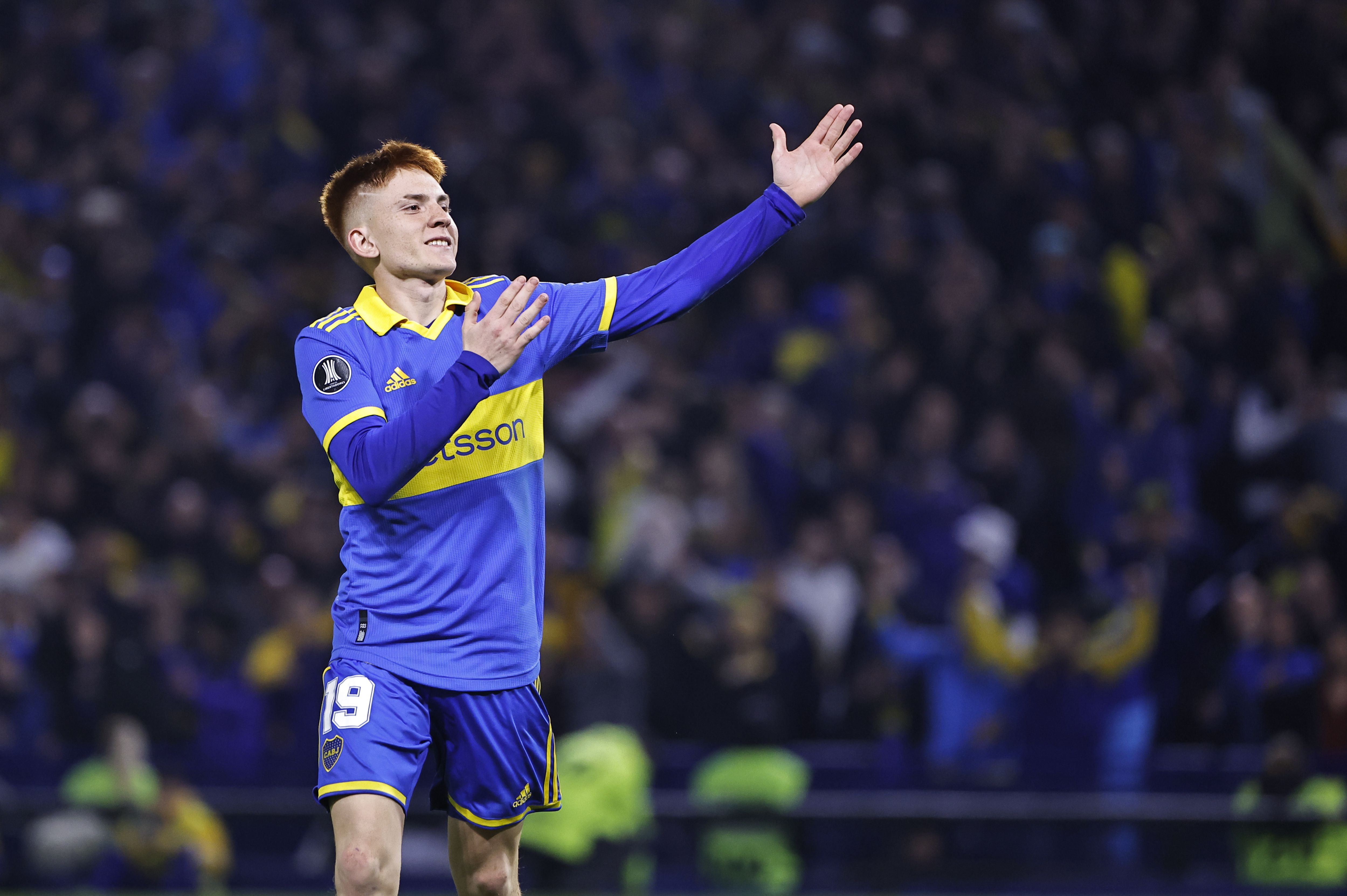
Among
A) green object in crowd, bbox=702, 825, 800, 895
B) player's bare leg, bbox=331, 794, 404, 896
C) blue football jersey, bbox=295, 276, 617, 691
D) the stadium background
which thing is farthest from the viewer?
the stadium background

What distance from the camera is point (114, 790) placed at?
26.8ft

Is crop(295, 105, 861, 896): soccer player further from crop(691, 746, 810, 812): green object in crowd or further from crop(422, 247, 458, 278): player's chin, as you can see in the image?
crop(691, 746, 810, 812): green object in crowd

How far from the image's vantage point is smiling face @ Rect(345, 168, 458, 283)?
404 centimetres

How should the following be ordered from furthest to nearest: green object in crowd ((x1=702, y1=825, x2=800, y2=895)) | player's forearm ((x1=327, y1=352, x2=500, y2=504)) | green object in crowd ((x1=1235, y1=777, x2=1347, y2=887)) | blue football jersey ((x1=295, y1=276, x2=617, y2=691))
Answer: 1. green object in crowd ((x1=702, y1=825, x2=800, y2=895))
2. green object in crowd ((x1=1235, y1=777, x2=1347, y2=887))
3. blue football jersey ((x1=295, y1=276, x2=617, y2=691))
4. player's forearm ((x1=327, y1=352, x2=500, y2=504))

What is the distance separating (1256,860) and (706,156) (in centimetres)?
613

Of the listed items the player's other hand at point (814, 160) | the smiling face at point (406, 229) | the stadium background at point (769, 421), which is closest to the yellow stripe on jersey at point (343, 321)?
the smiling face at point (406, 229)

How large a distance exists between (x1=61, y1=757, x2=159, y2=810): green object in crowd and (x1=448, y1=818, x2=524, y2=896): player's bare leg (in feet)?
15.4

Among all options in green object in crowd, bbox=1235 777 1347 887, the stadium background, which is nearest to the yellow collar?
the stadium background

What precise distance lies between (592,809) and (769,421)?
9.31ft

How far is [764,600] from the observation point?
8273 mm

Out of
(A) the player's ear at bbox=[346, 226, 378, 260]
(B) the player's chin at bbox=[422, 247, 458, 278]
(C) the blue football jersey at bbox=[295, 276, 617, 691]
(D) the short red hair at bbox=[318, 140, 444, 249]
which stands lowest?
(C) the blue football jersey at bbox=[295, 276, 617, 691]

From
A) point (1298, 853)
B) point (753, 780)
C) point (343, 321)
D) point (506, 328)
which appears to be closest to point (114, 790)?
point (753, 780)

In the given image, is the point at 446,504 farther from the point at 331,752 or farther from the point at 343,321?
the point at 331,752

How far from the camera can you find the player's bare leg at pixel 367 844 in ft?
11.8
